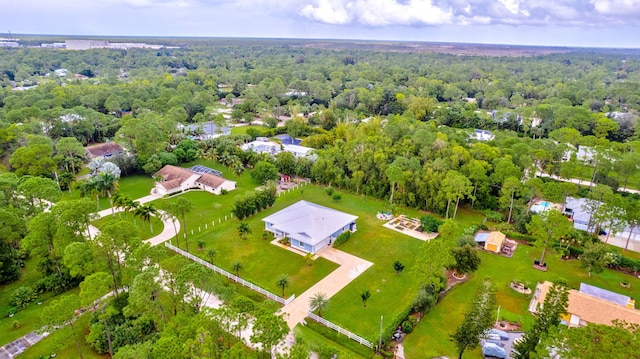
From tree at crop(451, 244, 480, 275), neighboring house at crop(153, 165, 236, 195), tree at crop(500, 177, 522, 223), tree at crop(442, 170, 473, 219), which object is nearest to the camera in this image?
tree at crop(451, 244, 480, 275)

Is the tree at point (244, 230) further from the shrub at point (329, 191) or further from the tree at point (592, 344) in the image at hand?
the tree at point (592, 344)

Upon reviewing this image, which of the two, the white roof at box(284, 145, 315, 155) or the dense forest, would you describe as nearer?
the dense forest

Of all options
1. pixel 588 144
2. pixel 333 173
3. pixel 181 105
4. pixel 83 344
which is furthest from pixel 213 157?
pixel 588 144

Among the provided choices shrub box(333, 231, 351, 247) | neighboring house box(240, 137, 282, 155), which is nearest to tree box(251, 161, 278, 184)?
neighboring house box(240, 137, 282, 155)

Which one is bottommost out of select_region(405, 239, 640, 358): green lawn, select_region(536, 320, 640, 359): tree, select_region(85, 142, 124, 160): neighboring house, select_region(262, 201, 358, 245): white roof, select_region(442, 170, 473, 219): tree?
select_region(405, 239, 640, 358): green lawn

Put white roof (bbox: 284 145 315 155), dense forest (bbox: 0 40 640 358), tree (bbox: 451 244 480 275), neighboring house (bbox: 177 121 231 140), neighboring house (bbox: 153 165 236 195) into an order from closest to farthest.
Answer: dense forest (bbox: 0 40 640 358) < tree (bbox: 451 244 480 275) < neighboring house (bbox: 153 165 236 195) < white roof (bbox: 284 145 315 155) < neighboring house (bbox: 177 121 231 140)

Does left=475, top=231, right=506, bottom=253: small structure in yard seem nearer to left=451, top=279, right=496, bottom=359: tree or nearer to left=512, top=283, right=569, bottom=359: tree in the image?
left=512, top=283, right=569, bottom=359: tree
